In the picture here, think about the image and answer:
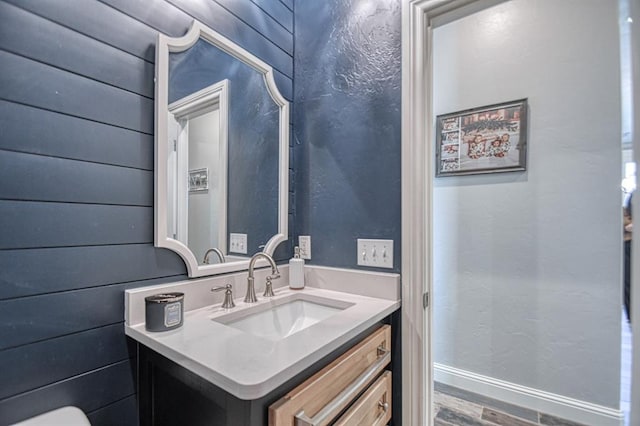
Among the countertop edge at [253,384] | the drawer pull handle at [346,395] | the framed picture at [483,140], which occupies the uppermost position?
the framed picture at [483,140]

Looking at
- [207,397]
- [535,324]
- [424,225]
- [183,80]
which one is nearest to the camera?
[207,397]

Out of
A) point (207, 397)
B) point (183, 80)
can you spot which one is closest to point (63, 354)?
point (207, 397)

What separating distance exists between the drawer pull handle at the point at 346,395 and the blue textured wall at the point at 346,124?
0.37m

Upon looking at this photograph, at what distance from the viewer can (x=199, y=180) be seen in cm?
116

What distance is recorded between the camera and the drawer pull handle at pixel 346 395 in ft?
2.33

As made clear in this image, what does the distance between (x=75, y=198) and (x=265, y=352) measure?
68cm

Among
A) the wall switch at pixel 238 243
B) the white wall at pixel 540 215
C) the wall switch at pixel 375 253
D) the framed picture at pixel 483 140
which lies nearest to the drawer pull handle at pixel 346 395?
the wall switch at pixel 375 253

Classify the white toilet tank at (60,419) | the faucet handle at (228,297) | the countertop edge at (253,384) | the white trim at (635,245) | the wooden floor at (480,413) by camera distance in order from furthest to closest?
the wooden floor at (480,413), the faucet handle at (228,297), the white trim at (635,245), the white toilet tank at (60,419), the countertop edge at (253,384)

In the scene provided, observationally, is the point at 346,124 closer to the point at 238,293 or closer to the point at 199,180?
the point at 199,180

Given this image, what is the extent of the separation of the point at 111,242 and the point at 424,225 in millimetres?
1144

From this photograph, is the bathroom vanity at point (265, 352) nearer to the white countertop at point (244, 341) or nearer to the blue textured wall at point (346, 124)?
the white countertop at point (244, 341)

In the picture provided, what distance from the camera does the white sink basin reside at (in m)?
1.12

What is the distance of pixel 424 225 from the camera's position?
1.24 metres

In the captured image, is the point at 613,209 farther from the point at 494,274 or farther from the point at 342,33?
the point at 342,33
